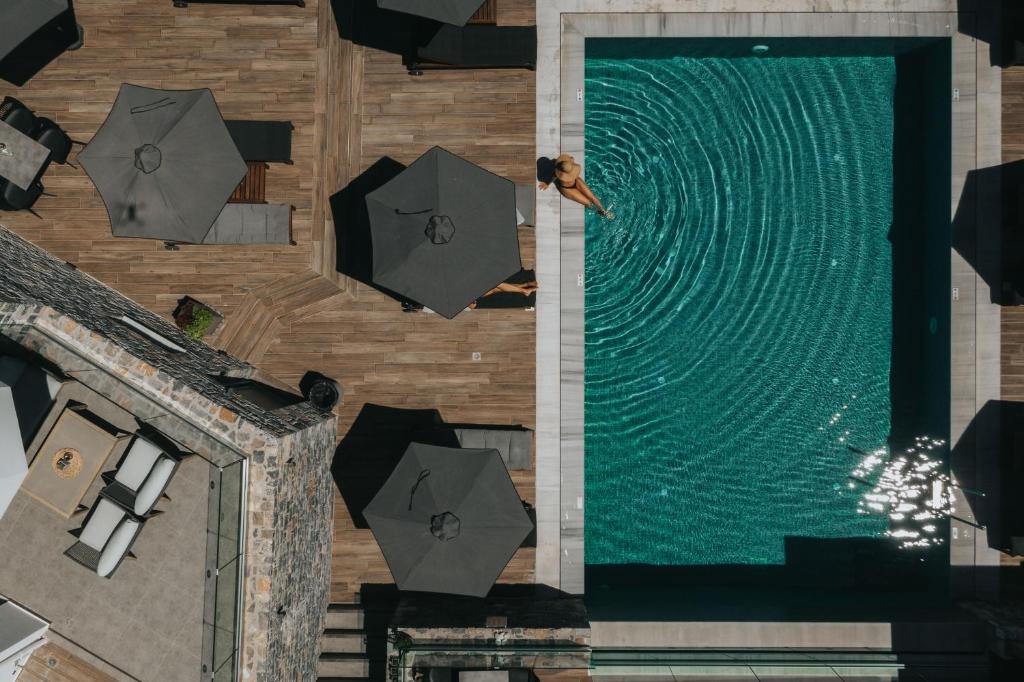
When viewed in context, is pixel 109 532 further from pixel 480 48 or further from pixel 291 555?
pixel 480 48

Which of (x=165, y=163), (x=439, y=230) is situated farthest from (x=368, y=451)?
(x=165, y=163)

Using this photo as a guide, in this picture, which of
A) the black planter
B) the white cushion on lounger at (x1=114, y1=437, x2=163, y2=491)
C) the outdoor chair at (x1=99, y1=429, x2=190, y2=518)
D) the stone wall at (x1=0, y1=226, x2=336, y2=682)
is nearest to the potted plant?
the stone wall at (x1=0, y1=226, x2=336, y2=682)

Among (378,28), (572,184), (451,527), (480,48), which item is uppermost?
(378,28)

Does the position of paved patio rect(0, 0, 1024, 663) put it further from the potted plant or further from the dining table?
the dining table

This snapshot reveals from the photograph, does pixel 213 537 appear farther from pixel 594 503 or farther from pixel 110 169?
pixel 594 503

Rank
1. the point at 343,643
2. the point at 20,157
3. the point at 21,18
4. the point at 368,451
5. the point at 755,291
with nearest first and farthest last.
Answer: the point at 21,18 < the point at 20,157 < the point at 343,643 < the point at 368,451 < the point at 755,291

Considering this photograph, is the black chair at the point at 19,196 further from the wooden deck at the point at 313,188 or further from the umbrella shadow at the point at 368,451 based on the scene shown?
the umbrella shadow at the point at 368,451
